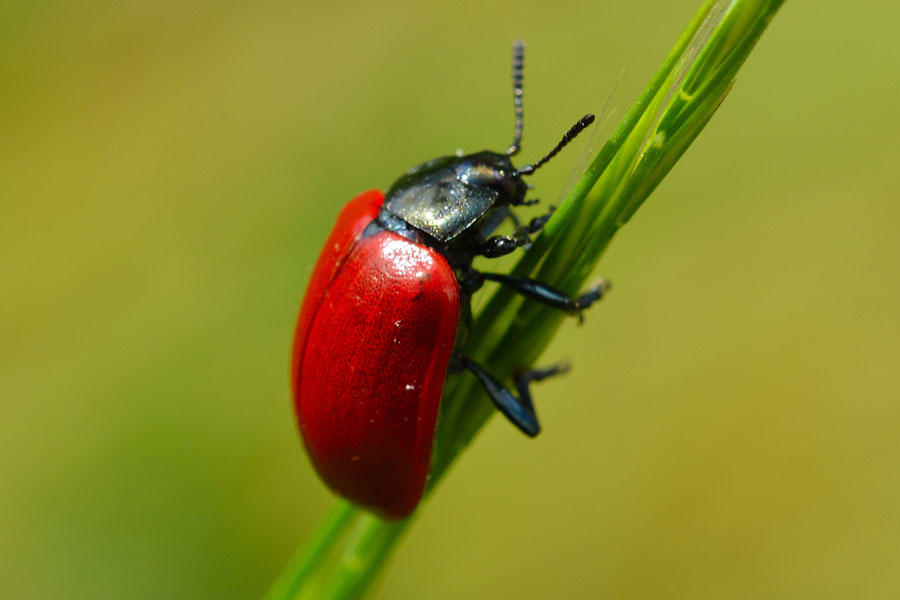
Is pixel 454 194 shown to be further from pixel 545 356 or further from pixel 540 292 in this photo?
pixel 545 356

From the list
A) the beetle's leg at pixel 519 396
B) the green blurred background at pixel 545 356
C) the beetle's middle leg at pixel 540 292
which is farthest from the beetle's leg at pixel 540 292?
the green blurred background at pixel 545 356

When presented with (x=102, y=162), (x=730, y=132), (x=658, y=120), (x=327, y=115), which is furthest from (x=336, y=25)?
(x=658, y=120)

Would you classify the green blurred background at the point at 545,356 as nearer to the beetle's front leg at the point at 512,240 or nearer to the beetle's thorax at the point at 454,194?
the beetle's thorax at the point at 454,194

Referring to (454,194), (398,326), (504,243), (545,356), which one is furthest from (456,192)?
(545,356)

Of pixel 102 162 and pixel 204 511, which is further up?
pixel 102 162

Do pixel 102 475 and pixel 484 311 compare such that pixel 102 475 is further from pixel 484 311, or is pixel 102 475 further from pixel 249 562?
pixel 484 311

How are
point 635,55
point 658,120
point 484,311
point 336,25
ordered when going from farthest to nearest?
point 336,25
point 635,55
point 484,311
point 658,120

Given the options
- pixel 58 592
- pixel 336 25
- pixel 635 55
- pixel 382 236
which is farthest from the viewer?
pixel 336 25

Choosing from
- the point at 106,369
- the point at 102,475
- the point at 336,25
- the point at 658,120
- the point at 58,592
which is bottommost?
the point at 58,592
